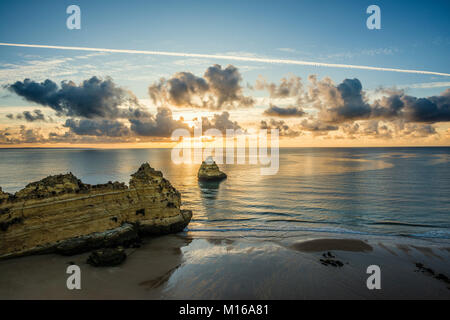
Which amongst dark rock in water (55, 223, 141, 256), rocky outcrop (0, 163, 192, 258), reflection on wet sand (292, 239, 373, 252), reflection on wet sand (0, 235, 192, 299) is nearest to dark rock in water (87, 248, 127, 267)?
reflection on wet sand (0, 235, 192, 299)

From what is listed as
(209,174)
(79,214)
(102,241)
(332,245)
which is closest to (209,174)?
(209,174)

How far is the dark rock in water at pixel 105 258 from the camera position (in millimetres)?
16016

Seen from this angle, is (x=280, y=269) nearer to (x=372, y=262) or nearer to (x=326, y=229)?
(x=372, y=262)

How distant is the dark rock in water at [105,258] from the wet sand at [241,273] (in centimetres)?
39

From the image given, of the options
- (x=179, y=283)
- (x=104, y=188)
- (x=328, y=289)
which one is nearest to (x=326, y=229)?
(x=328, y=289)

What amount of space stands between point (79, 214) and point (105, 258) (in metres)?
4.57

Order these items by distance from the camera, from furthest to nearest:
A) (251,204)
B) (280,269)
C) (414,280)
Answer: (251,204) < (280,269) < (414,280)

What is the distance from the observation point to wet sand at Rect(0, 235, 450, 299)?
13541 millimetres

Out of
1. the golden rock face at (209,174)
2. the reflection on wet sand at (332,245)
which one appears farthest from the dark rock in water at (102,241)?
the golden rock face at (209,174)

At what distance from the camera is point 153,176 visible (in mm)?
23125

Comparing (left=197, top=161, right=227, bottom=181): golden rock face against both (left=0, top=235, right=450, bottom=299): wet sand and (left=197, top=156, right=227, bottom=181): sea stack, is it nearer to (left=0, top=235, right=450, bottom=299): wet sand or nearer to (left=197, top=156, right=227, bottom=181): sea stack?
(left=197, top=156, right=227, bottom=181): sea stack

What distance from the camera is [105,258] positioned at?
16.2m

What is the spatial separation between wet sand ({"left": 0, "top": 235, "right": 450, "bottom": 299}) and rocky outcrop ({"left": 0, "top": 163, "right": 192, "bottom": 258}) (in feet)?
3.97
